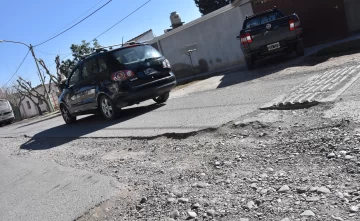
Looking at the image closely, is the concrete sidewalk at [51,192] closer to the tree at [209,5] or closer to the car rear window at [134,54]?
the car rear window at [134,54]

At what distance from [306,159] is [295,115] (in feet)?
5.08

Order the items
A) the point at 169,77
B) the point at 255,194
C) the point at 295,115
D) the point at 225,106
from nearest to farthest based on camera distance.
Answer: the point at 255,194, the point at 295,115, the point at 225,106, the point at 169,77

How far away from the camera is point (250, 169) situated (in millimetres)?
3275

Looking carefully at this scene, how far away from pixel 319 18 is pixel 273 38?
379 cm

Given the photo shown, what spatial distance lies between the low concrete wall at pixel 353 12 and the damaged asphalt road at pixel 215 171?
12.1m

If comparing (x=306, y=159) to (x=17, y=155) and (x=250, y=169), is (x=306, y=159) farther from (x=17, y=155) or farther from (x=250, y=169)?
(x=17, y=155)

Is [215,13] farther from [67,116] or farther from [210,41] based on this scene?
[67,116]

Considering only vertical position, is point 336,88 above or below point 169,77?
below

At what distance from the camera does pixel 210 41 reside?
15.8 meters

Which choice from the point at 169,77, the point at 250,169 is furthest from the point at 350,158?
the point at 169,77

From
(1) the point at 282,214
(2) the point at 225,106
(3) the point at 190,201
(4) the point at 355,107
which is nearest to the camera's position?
(1) the point at 282,214

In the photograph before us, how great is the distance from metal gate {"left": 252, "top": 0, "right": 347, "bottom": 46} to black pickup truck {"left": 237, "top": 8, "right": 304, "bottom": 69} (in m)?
2.81

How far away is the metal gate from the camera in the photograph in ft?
Result: 38.3

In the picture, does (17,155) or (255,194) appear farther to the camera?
(17,155)
